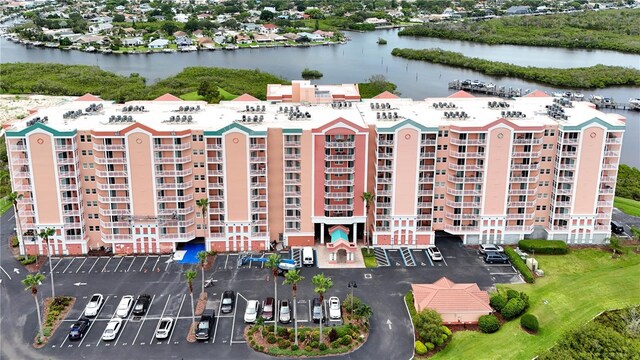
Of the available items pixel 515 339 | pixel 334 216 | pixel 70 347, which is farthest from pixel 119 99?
pixel 515 339

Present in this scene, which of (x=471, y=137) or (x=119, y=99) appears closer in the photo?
(x=471, y=137)

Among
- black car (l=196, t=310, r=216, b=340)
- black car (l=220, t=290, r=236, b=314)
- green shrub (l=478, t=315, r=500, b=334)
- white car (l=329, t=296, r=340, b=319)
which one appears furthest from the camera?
black car (l=220, t=290, r=236, b=314)

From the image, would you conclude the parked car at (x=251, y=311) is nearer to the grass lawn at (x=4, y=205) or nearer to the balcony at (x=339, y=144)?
the balcony at (x=339, y=144)

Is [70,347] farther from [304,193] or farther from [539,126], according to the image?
[539,126]

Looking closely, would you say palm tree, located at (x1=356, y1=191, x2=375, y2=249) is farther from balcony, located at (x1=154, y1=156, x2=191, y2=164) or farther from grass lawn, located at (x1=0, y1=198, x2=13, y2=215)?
grass lawn, located at (x1=0, y1=198, x2=13, y2=215)

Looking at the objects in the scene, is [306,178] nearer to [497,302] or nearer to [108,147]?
[108,147]

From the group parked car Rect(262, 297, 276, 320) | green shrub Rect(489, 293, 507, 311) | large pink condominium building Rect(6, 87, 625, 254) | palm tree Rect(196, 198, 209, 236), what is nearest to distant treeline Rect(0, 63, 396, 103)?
large pink condominium building Rect(6, 87, 625, 254)
